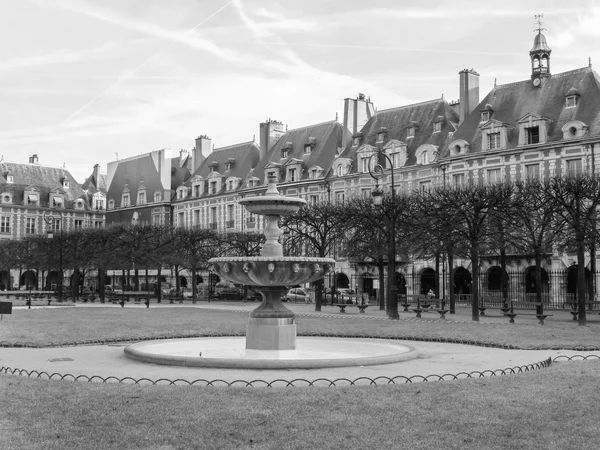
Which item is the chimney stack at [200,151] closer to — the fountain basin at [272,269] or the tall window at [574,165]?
the tall window at [574,165]

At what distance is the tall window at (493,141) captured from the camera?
49.1 m

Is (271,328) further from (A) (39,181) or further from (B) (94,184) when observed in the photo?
(B) (94,184)

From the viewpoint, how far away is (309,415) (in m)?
8.88

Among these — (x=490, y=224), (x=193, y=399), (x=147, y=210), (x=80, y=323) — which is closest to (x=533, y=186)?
(x=490, y=224)

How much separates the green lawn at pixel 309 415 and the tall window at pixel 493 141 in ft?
125

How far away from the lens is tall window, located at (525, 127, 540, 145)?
47.2m

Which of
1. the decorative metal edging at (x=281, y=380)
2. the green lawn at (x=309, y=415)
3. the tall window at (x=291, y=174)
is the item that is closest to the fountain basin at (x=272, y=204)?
the decorative metal edging at (x=281, y=380)

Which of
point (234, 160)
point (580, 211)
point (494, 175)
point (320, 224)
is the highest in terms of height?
point (234, 160)

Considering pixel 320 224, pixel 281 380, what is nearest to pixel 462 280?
pixel 320 224

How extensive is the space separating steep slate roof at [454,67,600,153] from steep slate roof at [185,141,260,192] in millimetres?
24711

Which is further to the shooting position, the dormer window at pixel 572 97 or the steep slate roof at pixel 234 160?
the steep slate roof at pixel 234 160

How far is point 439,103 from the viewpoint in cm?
5594

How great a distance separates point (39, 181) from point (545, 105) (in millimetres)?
57952

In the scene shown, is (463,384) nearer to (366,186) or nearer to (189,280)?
(366,186)
